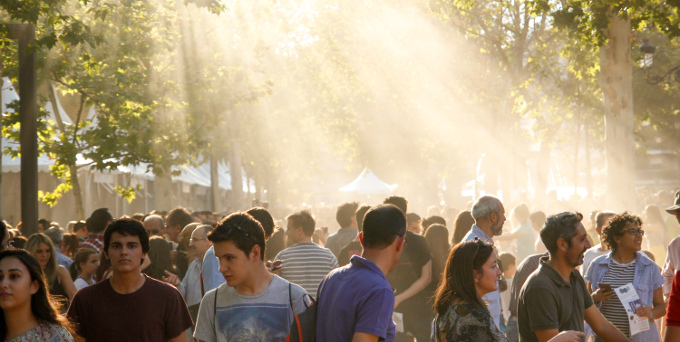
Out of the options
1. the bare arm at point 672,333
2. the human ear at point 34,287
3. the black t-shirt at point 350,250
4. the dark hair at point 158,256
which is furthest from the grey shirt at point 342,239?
the bare arm at point 672,333

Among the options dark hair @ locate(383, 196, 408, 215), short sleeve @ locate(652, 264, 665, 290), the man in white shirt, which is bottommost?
short sleeve @ locate(652, 264, 665, 290)

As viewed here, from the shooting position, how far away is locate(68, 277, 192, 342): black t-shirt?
15.2ft

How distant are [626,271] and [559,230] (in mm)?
1599

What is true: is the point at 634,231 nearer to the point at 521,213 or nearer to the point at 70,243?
the point at 521,213

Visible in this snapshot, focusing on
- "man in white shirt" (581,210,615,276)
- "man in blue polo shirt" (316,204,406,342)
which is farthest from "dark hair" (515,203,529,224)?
"man in blue polo shirt" (316,204,406,342)

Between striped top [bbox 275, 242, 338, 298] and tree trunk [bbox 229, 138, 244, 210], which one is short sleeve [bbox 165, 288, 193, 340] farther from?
tree trunk [bbox 229, 138, 244, 210]

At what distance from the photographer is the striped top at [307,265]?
280 inches

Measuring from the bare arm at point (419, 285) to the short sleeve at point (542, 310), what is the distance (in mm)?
2663

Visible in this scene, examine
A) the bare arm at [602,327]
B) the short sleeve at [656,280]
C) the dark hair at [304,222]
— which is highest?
the dark hair at [304,222]

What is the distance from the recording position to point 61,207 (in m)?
25.5

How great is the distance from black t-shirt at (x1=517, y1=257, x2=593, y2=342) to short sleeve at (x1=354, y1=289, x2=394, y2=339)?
1.48 metres

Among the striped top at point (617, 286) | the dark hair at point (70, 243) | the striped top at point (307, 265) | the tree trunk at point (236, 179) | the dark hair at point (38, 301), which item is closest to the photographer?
the dark hair at point (38, 301)

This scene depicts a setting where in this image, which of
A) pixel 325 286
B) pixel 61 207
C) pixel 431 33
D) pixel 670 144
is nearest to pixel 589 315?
pixel 325 286

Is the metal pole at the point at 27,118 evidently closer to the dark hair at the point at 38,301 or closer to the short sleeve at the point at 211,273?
the short sleeve at the point at 211,273
